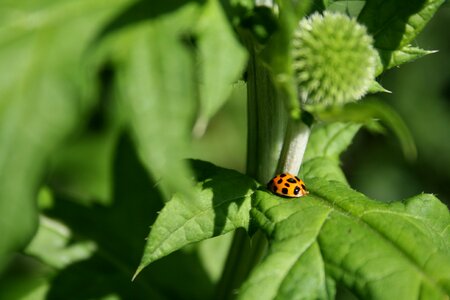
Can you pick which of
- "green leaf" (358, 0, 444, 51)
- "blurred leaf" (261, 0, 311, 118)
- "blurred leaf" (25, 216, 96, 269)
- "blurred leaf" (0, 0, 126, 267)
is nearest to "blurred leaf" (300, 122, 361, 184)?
"green leaf" (358, 0, 444, 51)

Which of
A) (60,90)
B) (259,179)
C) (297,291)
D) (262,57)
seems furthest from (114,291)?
(60,90)

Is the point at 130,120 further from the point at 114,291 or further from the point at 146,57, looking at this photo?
the point at 114,291

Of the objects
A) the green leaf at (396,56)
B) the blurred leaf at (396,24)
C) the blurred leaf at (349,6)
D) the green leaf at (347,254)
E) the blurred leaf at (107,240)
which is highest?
the blurred leaf at (349,6)

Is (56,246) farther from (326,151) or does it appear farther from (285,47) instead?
(285,47)

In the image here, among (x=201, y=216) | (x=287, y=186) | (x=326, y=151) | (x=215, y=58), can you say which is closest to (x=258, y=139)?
(x=287, y=186)

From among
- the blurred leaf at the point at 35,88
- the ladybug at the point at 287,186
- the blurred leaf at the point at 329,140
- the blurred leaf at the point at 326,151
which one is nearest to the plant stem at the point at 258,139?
the ladybug at the point at 287,186

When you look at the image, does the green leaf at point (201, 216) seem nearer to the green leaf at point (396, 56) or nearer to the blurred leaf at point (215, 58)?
the blurred leaf at point (215, 58)

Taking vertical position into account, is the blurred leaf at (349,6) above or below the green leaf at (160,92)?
below

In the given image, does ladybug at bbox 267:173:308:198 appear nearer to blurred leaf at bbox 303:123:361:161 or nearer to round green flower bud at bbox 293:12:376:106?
round green flower bud at bbox 293:12:376:106
